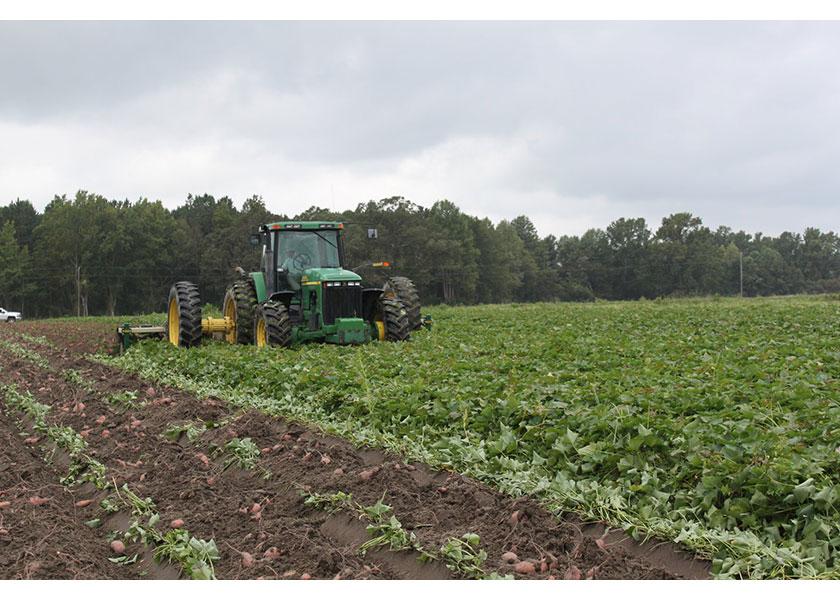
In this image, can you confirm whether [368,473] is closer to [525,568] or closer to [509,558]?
[509,558]

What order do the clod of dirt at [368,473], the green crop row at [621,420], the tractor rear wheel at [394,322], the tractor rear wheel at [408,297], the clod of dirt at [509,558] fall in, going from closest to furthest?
the clod of dirt at [509,558] → the green crop row at [621,420] → the clod of dirt at [368,473] → the tractor rear wheel at [394,322] → the tractor rear wheel at [408,297]

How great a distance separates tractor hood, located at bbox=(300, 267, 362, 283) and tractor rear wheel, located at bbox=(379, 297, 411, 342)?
100 cm

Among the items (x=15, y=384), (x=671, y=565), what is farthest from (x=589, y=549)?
(x=15, y=384)

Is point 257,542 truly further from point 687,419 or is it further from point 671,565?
point 687,419

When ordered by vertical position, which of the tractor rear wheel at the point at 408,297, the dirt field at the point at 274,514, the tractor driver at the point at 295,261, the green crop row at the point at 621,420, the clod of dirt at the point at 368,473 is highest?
the tractor driver at the point at 295,261

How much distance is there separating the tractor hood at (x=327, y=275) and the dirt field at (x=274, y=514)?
6224 mm

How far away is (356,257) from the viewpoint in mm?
58562

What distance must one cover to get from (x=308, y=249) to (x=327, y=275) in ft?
4.75

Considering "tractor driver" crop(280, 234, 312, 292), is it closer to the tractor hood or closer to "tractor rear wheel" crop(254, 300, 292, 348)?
the tractor hood

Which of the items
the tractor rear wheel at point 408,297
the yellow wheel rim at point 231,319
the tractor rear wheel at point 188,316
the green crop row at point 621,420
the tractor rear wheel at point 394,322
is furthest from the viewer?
the tractor rear wheel at point 408,297

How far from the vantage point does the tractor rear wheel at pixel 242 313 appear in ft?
54.3

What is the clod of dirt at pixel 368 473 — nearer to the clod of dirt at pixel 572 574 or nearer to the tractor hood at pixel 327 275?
the clod of dirt at pixel 572 574

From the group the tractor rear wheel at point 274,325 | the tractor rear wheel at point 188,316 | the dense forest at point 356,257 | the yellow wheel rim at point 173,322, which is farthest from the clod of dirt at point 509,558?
the dense forest at point 356,257

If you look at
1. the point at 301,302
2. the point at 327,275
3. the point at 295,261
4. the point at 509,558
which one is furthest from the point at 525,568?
the point at 295,261
